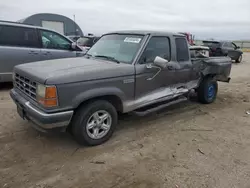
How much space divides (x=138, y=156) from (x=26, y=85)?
Answer: 203 centimetres

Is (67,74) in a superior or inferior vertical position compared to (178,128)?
superior

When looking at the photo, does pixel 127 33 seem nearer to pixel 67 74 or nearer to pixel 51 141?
pixel 67 74

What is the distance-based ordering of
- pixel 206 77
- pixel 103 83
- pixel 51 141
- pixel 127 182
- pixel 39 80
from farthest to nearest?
pixel 206 77, pixel 51 141, pixel 103 83, pixel 39 80, pixel 127 182

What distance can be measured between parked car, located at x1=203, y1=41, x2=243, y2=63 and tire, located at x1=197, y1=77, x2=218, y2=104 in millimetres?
11529

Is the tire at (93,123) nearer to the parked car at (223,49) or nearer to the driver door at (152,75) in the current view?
the driver door at (152,75)

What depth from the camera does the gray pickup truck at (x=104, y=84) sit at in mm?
3127

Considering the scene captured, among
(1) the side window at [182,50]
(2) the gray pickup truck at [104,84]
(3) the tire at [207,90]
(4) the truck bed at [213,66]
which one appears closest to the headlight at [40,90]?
(2) the gray pickup truck at [104,84]

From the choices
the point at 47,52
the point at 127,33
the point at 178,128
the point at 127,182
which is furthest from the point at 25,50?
the point at 127,182

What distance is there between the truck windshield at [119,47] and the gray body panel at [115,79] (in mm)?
131

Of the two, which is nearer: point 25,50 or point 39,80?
point 39,80

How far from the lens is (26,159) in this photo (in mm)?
3225

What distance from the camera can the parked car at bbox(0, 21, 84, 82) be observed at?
21.2 feet

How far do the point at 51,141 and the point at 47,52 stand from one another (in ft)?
13.4

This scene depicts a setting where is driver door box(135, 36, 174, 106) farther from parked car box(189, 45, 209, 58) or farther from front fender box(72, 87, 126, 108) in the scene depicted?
parked car box(189, 45, 209, 58)
